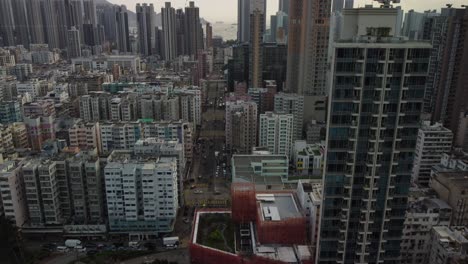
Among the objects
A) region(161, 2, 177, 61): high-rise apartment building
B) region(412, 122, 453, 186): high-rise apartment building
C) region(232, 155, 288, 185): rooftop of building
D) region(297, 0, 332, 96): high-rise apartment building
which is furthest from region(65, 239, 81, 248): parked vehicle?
region(161, 2, 177, 61): high-rise apartment building

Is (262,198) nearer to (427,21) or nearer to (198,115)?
(198,115)

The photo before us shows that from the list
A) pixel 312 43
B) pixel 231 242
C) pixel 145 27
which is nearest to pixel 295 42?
pixel 312 43

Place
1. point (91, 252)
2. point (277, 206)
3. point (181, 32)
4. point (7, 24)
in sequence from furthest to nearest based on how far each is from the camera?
point (7, 24) < point (181, 32) < point (91, 252) < point (277, 206)

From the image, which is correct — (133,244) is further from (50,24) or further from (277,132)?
(50,24)

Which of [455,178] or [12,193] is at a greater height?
[455,178]

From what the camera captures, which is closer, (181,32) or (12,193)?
(12,193)

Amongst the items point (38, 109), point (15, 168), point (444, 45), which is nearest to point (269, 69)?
point (444, 45)

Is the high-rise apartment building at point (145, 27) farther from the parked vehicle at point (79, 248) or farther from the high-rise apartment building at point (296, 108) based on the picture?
the parked vehicle at point (79, 248)
